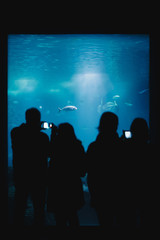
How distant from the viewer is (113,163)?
9.88 feet

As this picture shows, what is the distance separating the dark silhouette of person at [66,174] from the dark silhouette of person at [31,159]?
341 mm

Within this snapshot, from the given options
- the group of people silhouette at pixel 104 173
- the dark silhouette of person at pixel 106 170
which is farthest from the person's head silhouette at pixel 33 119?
the dark silhouette of person at pixel 106 170

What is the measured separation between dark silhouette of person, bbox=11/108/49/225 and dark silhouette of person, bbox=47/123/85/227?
341mm

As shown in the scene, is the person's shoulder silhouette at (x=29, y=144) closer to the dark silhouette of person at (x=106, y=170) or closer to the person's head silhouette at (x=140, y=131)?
the dark silhouette of person at (x=106, y=170)

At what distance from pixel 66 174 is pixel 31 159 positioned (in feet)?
2.43

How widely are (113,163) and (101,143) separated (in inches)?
14.3

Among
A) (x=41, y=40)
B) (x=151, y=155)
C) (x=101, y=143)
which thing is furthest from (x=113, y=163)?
(x=41, y=40)

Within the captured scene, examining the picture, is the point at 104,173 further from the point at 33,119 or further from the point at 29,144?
the point at 33,119

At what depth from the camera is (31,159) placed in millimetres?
3412

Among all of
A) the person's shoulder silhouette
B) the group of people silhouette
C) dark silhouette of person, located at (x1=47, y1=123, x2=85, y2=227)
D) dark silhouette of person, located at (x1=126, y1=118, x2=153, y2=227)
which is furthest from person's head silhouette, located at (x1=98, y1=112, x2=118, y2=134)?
the person's shoulder silhouette

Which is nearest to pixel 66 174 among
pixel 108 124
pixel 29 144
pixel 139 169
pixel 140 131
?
pixel 29 144

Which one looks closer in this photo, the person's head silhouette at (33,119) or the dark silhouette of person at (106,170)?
the dark silhouette of person at (106,170)

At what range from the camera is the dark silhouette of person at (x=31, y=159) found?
338cm

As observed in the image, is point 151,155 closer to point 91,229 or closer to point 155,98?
point 155,98
